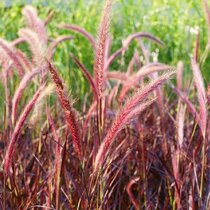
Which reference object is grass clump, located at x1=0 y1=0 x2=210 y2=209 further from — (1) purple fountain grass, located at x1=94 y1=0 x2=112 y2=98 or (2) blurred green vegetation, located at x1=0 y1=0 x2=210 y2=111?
(2) blurred green vegetation, located at x1=0 y1=0 x2=210 y2=111

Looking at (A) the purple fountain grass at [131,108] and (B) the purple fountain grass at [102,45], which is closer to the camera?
(A) the purple fountain grass at [131,108]

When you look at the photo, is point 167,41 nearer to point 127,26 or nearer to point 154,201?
point 127,26

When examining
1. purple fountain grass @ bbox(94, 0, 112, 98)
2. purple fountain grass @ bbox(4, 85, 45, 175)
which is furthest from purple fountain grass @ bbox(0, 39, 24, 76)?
purple fountain grass @ bbox(94, 0, 112, 98)

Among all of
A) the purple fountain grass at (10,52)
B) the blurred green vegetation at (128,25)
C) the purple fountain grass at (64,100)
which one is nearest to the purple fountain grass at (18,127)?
the purple fountain grass at (64,100)

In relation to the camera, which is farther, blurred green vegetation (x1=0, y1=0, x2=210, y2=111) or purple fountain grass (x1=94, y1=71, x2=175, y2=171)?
blurred green vegetation (x1=0, y1=0, x2=210, y2=111)

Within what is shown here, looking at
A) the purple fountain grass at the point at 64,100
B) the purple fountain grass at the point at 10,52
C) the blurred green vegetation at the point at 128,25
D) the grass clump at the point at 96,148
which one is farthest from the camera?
the blurred green vegetation at the point at 128,25

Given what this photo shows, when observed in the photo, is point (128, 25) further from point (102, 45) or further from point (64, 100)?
point (64, 100)

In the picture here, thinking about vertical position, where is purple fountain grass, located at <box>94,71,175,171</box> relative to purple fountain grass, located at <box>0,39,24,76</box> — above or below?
below

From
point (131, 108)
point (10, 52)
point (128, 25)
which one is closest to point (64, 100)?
point (131, 108)

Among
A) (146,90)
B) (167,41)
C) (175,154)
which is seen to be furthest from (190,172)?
(167,41)

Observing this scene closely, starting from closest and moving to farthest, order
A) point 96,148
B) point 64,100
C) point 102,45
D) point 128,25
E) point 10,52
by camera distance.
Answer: point 64,100 < point 102,45 < point 96,148 < point 10,52 < point 128,25

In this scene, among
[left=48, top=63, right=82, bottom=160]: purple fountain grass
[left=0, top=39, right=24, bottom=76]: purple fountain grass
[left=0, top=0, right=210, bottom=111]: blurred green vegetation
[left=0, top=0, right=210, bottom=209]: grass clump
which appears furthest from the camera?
[left=0, top=0, right=210, bottom=111]: blurred green vegetation

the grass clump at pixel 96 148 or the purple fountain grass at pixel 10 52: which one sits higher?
the purple fountain grass at pixel 10 52

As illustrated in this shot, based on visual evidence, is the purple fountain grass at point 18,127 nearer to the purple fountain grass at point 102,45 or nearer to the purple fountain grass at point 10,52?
the purple fountain grass at point 102,45
